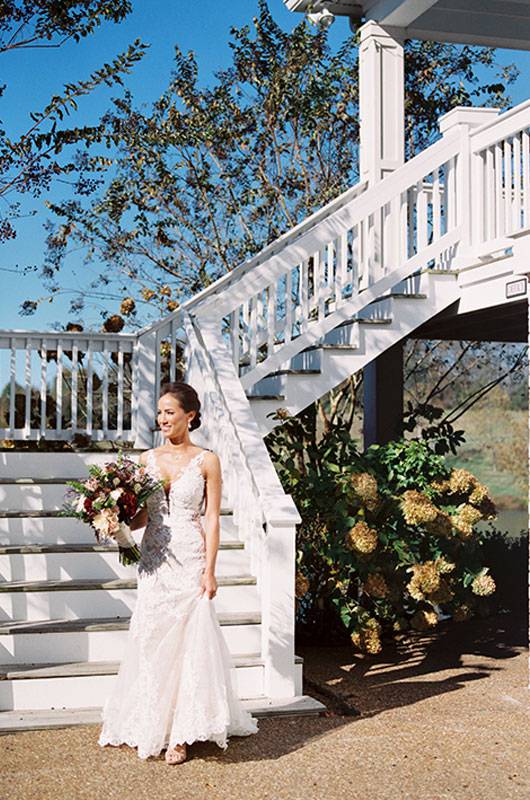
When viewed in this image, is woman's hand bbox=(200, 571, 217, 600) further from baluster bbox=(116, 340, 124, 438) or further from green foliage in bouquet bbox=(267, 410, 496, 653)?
baluster bbox=(116, 340, 124, 438)

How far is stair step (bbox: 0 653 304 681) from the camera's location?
6172 mm

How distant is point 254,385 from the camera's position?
9305mm

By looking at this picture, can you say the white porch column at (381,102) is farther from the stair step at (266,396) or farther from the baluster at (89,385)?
the baluster at (89,385)

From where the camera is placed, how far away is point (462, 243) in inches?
373

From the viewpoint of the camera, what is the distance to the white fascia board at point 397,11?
32.3ft

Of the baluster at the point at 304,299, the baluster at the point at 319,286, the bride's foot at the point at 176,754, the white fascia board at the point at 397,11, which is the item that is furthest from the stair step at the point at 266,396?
the white fascia board at the point at 397,11

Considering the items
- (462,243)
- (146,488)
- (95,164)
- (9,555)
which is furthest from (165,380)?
(146,488)

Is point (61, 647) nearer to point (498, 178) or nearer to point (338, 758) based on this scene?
point (338, 758)

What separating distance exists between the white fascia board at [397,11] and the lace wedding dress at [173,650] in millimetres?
5907

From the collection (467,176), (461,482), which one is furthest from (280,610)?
(467,176)

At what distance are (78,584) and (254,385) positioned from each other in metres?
2.94

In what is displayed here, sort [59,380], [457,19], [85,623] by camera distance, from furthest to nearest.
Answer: [457,19] < [59,380] < [85,623]

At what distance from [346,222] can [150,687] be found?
15.3ft

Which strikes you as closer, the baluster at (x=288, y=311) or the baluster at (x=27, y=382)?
the baluster at (x=288, y=311)
